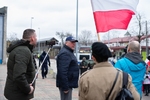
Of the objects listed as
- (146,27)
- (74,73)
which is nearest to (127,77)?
(74,73)

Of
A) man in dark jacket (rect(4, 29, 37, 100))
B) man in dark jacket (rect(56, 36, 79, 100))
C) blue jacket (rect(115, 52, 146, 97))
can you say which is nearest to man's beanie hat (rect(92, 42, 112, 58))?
man in dark jacket (rect(4, 29, 37, 100))

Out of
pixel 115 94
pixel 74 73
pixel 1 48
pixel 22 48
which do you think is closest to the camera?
pixel 115 94

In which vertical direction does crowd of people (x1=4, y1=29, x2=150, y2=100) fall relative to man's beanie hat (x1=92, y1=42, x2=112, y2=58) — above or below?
below

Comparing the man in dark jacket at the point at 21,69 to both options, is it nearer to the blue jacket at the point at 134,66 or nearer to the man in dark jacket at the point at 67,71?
the man in dark jacket at the point at 67,71

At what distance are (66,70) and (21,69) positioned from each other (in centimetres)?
130

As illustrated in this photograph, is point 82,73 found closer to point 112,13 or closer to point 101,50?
point 101,50

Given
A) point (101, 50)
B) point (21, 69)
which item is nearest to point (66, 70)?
point (21, 69)

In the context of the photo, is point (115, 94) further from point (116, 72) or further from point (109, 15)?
point (109, 15)

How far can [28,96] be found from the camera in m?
3.59

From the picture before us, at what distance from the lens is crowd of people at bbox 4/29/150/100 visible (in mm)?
2500

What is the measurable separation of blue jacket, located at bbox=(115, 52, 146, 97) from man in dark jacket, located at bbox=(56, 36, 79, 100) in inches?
39.7

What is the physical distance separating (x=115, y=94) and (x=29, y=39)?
166 centimetres

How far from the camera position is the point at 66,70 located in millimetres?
4484

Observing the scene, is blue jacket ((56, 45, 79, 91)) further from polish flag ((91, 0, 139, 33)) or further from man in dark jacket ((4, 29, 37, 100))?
man in dark jacket ((4, 29, 37, 100))
